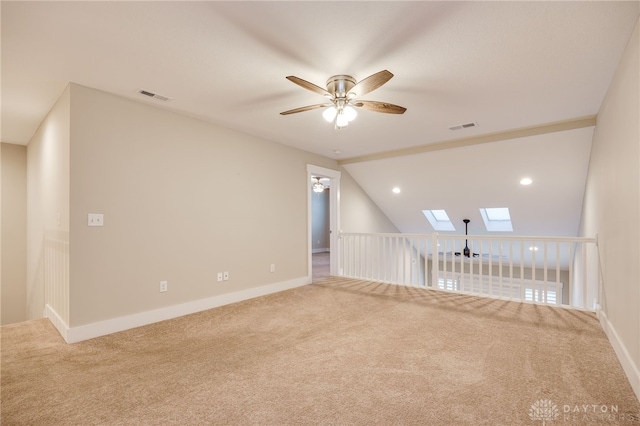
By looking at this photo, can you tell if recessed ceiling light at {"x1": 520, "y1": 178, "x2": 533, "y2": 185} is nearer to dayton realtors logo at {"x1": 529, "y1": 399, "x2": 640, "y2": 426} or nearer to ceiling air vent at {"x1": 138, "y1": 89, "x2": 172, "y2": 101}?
dayton realtors logo at {"x1": 529, "y1": 399, "x2": 640, "y2": 426}

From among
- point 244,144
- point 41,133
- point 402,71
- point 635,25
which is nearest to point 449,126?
point 402,71

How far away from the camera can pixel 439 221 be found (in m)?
7.53

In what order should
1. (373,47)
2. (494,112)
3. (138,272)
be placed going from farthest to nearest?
1. (494,112)
2. (138,272)
3. (373,47)

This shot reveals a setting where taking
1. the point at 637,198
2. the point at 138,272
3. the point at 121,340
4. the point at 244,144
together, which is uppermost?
the point at 244,144

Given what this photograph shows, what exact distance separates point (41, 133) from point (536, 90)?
5640mm

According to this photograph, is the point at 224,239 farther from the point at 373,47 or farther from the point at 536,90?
the point at 536,90

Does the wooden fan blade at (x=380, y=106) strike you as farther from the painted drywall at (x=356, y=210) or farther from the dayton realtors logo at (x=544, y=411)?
the painted drywall at (x=356, y=210)

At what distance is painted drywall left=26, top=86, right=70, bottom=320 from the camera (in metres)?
2.86

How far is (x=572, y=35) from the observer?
2.02 metres

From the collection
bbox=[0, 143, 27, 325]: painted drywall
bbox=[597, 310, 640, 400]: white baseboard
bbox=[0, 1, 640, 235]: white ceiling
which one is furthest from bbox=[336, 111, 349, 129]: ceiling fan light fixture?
bbox=[0, 143, 27, 325]: painted drywall

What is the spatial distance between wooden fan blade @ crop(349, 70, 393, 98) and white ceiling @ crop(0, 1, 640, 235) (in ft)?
0.72

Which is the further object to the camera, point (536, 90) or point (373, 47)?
point (536, 90)

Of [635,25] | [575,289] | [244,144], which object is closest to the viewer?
[635,25]

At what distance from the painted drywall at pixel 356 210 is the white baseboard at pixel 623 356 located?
155 inches
